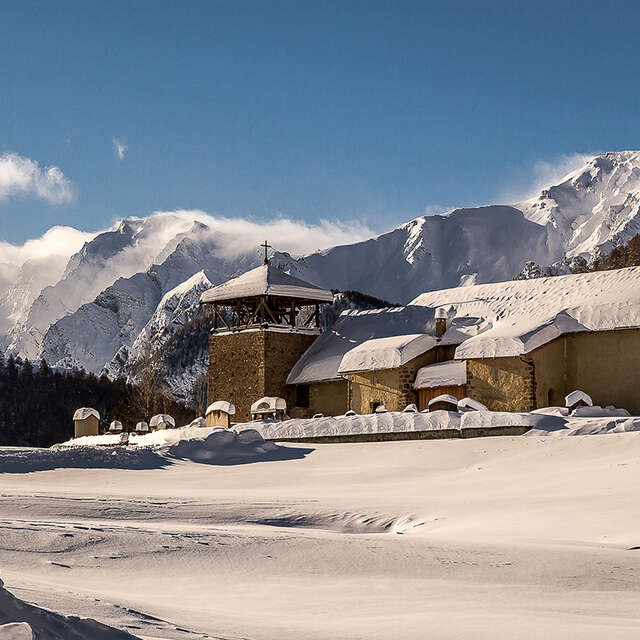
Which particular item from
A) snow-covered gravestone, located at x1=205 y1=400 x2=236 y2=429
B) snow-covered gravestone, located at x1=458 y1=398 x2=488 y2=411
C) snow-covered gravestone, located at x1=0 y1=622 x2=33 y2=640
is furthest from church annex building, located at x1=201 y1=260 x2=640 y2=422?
snow-covered gravestone, located at x1=0 y1=622 x2=33 y2=640

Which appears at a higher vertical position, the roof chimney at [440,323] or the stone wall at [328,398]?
the roof chimney at [440,323]

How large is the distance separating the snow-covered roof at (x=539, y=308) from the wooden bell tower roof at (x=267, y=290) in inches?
185

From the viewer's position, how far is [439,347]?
35438 mm

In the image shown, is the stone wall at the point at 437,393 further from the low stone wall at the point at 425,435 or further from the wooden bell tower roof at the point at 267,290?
the wooden bell tower roof at the point at 267,290

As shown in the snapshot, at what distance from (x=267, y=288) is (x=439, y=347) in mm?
7527

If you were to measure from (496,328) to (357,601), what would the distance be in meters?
25.2

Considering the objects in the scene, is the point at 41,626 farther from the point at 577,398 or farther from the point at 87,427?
the point at 87,427

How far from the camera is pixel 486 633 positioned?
610 centimetres

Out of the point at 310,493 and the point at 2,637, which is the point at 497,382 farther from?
the point at 2,637

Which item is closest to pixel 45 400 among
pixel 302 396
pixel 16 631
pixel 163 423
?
pixel 163 423

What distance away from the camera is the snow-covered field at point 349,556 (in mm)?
6453

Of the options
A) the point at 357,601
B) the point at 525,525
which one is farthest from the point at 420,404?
the point at 357,601

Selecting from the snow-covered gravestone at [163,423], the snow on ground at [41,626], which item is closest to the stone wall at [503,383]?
the snow-covered gravestone at [163,423]

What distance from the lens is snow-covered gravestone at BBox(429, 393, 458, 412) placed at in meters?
29.0
